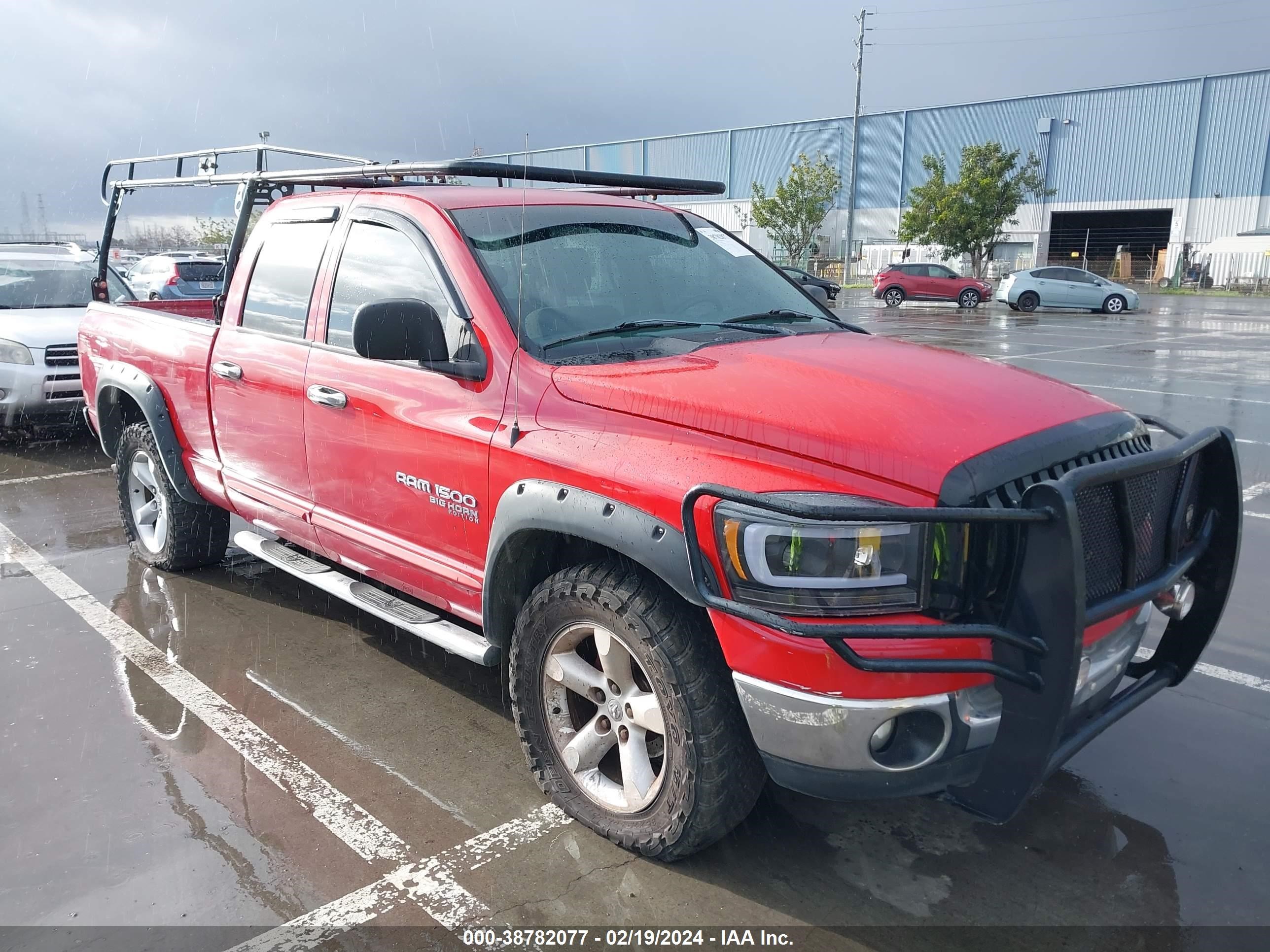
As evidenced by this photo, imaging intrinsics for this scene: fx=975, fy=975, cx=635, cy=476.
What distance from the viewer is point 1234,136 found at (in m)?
41.8

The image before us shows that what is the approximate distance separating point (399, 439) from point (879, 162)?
174ft

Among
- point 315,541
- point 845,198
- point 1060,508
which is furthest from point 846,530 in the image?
point 845,198

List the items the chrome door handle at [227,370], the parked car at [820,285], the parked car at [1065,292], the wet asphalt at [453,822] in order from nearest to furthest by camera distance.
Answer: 1. the wet asphalt at [453,822]
2. the chrome door handle at [227,370]
3. the parked car at [820,285]
4. the parked car at [1065,292]

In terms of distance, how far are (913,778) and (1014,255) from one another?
5010 centimetres

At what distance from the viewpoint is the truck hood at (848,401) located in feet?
8.12

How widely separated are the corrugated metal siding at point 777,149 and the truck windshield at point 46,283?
4690 centimetres

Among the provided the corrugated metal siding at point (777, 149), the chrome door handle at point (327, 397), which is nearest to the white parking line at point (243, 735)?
the chrome door handle at point (327, 397)

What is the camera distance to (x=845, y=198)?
177ft

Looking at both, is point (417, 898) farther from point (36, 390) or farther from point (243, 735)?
point (36, 390)

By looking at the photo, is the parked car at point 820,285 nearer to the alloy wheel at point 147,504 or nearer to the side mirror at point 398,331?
the side mirror at point 398,331

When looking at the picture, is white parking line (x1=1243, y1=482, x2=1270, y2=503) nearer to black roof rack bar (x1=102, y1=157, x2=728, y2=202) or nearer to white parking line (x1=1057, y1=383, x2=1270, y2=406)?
white parking line (x1=1057, y1=383, x2=1270, y2=406)

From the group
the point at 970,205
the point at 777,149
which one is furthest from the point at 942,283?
the point at 777,149

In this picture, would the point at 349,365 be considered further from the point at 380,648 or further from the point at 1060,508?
the point at 1060,508

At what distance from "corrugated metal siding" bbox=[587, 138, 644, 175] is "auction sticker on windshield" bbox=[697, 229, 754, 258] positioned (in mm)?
53533
